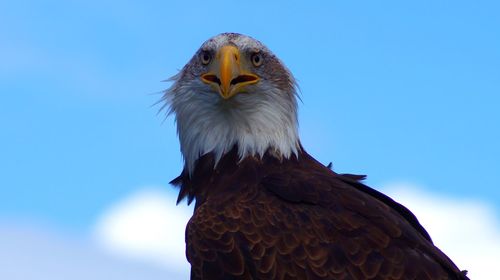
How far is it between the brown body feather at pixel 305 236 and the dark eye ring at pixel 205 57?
4.34ft

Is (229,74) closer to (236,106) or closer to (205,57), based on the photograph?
(236,106)

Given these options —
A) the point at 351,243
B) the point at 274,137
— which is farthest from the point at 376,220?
the point at 274,137

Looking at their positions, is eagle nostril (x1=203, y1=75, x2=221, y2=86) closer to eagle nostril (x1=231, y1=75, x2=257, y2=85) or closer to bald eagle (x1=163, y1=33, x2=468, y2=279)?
bald eagle (x1=163, y1=33, x2=468, y2=279)

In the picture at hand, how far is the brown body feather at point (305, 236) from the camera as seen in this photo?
1742cm

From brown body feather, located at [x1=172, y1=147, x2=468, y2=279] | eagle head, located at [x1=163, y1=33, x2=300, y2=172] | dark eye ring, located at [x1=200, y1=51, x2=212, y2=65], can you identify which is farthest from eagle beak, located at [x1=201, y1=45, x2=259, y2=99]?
brown body feather, located at [x1=172, y1=147, x2=468, y2=279]

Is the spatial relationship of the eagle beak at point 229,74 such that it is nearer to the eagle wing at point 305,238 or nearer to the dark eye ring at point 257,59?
the dark eye ring at point 257,59

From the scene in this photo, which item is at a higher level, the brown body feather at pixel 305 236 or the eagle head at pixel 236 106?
the eagle head at pixel 236 106

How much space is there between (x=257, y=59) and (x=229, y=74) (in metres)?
0.62

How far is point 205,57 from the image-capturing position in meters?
18.8

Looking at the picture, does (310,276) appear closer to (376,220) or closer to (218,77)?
(376,220)

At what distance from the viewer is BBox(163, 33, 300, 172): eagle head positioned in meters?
18.6

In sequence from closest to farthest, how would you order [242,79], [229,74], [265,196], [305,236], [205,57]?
[305,236] < [265,196] < [229,74] < [242,79] < [205,57]

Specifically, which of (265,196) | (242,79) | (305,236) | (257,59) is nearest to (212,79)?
(242,79)

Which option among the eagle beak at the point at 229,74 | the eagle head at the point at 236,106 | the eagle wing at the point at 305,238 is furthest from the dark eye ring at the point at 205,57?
the eagle wing at the point at 305,238
